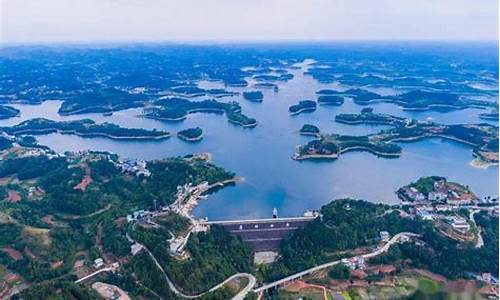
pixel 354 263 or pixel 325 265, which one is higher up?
pixel 354 263

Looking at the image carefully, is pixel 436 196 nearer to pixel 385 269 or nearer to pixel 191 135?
pixel 385 269

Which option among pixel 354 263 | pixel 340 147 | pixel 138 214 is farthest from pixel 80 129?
pixel 354 263

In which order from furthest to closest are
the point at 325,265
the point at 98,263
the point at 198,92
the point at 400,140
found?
the point at 198,92 < the point at 400,140 < the point at 98,263 < the point at 325,265

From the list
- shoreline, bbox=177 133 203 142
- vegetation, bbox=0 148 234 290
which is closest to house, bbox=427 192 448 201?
vegetation, bbox=0 148 234 290

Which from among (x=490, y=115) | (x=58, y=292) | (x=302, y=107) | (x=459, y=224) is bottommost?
(x=302, y=107)

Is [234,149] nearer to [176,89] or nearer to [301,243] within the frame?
[301,243]

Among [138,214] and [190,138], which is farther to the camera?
[190,138]
